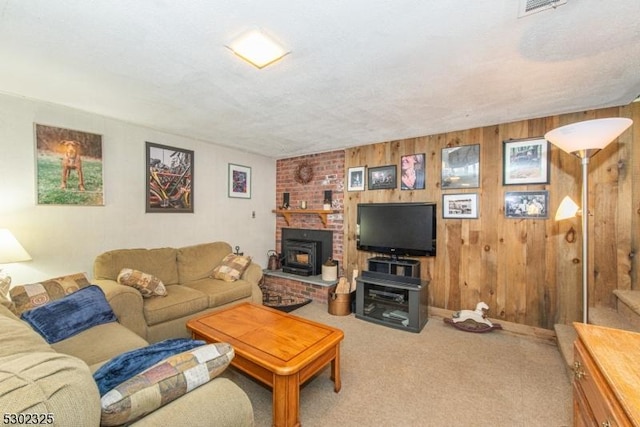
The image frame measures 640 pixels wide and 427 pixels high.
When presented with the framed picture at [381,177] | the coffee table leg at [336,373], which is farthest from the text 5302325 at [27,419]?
the framed picture at [381,177]

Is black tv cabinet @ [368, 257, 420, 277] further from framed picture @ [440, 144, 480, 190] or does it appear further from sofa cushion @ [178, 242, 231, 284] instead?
sofa cushion @ [178, 242, 231, 284]

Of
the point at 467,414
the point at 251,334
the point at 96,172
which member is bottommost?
the point at 467,414

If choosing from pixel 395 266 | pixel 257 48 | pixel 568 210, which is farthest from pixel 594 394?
pixel 395 266

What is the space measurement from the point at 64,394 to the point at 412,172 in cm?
361

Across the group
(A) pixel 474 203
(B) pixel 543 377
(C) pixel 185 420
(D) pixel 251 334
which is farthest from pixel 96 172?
(B) pixel 543 377

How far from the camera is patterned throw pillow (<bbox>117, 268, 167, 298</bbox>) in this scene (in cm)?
256

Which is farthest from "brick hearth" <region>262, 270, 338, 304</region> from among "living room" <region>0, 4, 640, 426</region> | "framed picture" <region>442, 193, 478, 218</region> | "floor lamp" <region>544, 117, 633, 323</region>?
"floor lamp" <region>544, 117, 633, 323</region>

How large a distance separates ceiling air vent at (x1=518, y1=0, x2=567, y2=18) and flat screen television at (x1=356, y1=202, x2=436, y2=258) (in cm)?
218

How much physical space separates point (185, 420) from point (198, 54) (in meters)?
1.90

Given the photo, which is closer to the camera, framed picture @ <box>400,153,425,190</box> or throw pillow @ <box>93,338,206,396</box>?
throw pillow @ <box>93,338,206,396</box>

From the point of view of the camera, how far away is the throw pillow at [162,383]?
84cm

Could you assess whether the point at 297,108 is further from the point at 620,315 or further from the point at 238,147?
the point at 620,315

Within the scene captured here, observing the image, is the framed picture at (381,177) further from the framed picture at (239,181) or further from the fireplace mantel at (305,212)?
the framed picture at (239,181)

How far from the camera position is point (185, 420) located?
0.91m
